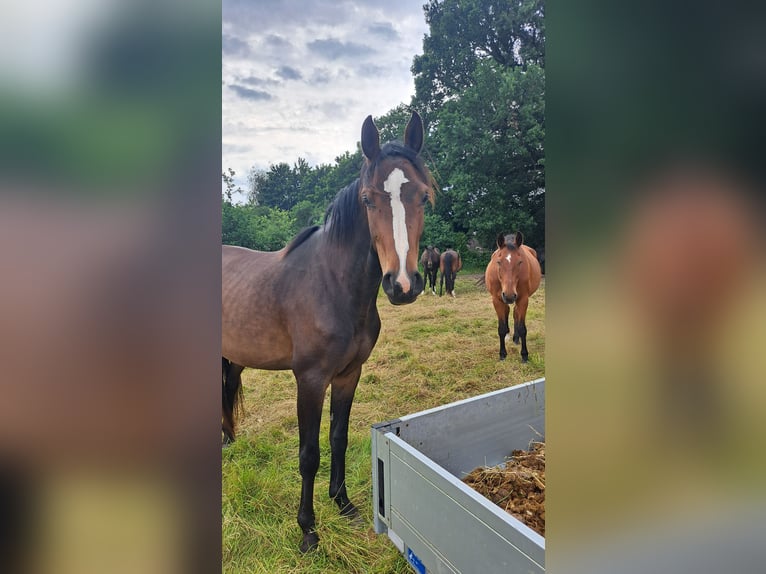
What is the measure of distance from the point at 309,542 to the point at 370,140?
47.2 inches

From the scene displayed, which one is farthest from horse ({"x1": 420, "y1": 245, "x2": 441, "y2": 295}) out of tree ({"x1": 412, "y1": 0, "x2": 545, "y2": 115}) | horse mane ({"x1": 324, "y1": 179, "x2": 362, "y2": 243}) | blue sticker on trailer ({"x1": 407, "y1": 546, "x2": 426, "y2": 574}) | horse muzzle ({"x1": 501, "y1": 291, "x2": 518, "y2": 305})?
blue sticker on trailer ({"x1": 407, "y1": 546, "x2": 426, "y2": 574})

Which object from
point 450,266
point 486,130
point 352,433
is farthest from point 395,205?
point 486,130

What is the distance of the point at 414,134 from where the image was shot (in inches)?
50.0

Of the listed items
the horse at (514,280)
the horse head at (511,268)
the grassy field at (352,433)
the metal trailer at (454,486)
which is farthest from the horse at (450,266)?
the metal trailer at (454,486)

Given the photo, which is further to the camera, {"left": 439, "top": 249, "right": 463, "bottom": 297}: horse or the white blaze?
{"left": 439, "top": 249, "right": 463, "bottom": 297}: horse

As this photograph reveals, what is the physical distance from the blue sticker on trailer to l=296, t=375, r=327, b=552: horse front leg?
328 mm

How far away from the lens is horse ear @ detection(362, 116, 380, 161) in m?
1.16

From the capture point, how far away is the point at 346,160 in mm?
2334

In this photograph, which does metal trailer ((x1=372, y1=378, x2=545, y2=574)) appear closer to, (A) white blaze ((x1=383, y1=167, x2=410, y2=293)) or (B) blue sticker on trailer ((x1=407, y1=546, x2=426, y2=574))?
(B) blue sticker on trailer ((x1=407, y1=546, x2=426, y2=574))

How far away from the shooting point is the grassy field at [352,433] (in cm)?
122

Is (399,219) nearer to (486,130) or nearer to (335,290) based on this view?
(335,290)
